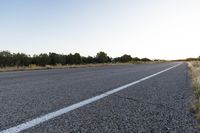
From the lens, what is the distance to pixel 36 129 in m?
3.32

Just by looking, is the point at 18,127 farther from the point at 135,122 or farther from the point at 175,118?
the point at 175,118

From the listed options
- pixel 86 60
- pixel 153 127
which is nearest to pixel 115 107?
pixel 153 127

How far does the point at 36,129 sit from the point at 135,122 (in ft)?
4.14

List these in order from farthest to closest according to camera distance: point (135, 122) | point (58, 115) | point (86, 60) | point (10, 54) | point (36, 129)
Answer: point (86, 60) < point (10, 54) < point (58, 115) < point (135, 122) < point (36, 129)

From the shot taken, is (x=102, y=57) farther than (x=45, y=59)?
Yes

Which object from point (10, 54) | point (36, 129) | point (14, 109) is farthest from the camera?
point (10, 54)

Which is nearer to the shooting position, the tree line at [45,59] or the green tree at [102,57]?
the tree line at [45,59]

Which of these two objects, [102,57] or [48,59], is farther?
[102,57]

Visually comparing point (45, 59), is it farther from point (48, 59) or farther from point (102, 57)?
point (102, 57)

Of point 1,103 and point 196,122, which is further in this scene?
point 1,103

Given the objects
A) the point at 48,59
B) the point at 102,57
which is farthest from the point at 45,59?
the point at 102,57

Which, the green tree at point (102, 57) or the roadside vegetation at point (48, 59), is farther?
the green tree at point (102, 57)

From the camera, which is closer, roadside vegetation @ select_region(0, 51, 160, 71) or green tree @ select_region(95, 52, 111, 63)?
roadside vegetation @ select_region(0, 51, 160, 71)

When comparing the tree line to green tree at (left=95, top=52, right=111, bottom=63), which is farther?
green tree at (left=95, top=52, right=111, bottom=63)
